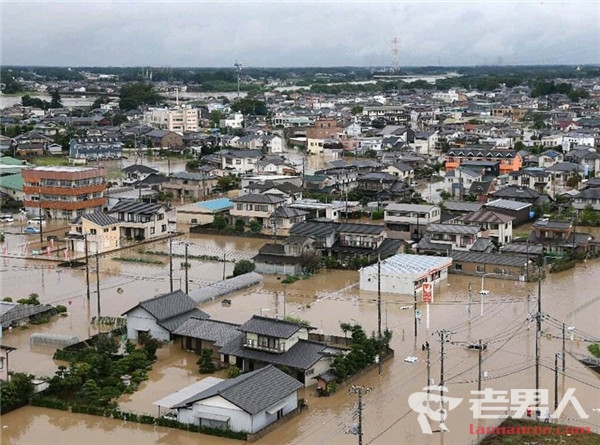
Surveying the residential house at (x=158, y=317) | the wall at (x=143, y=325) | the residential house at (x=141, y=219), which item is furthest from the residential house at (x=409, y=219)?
the wall at (x=143, y=325)

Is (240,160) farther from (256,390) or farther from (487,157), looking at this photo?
(256,390)

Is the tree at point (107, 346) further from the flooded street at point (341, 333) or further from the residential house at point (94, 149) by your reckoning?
the residential house at point (94, 149)

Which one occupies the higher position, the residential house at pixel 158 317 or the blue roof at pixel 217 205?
the blue roof at pixel 217 205

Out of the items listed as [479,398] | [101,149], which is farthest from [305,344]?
[101,149]

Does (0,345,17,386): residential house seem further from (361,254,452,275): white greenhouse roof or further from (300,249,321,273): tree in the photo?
(361,254,452,275): white greenhouse roof

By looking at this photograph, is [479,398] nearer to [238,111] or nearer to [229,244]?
[229,244]

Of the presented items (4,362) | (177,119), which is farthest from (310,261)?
(177,119)

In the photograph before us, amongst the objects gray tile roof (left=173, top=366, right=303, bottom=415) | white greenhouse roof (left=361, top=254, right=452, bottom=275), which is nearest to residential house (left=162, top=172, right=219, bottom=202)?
white greenhouse roof (left=361, top=254, right=452, bottom=275)
